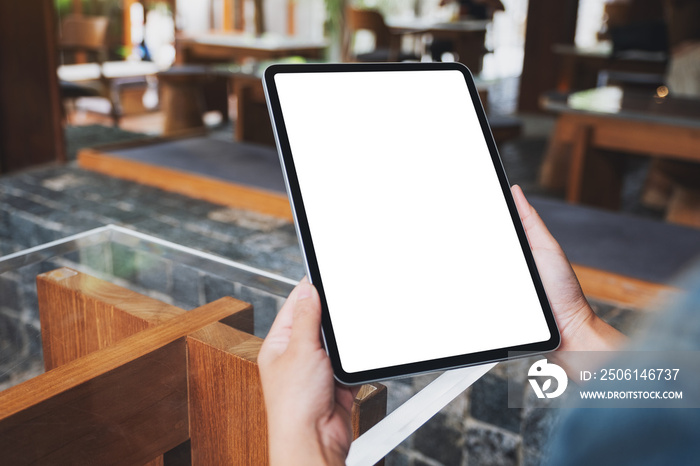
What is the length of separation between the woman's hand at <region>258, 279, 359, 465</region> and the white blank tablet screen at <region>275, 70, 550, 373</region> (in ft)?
0.10

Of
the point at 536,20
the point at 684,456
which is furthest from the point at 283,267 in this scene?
the point at 536,20

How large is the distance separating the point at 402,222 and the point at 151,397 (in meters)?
0.30

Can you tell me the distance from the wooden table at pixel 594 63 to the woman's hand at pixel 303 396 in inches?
190

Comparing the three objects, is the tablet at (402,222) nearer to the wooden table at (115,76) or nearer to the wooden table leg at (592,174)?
the wooden table leg at (592,174)

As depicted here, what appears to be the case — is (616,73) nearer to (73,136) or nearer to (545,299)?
(73,136)

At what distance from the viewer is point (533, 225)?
0.71 meters

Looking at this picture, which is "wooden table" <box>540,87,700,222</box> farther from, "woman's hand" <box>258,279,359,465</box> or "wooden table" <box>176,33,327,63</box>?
"wooden table" <box>176,33,327,63</box>

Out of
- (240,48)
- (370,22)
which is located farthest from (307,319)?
(370,22)

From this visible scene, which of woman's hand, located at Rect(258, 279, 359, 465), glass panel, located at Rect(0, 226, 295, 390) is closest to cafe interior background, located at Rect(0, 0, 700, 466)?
glass panel, located at Rect(0, 226, 295, 390)

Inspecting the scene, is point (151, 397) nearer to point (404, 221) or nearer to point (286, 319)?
point (286, 319)

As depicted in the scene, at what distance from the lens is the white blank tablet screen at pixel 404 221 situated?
1.93 feet

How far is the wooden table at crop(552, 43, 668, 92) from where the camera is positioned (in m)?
5.11

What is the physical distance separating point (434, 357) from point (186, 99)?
4757mm

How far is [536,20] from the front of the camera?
6.35 meters
